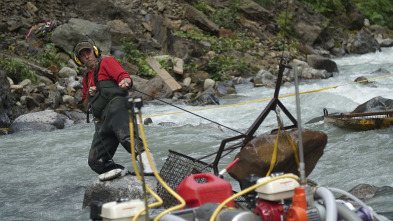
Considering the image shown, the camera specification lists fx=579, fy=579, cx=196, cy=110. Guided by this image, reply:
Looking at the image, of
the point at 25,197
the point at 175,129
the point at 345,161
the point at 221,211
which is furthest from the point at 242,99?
the point at 221,211

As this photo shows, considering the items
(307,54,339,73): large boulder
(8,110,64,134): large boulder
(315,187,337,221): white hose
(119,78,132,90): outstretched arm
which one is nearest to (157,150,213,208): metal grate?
(119,78,132,90): outstretched arm

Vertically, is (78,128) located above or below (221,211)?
below

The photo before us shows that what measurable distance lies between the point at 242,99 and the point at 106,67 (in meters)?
9.30

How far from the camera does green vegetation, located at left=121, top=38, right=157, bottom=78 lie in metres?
16.7

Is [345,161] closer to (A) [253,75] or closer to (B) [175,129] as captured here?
(B) [175,129]

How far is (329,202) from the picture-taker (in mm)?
3299

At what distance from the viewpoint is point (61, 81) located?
14.8m

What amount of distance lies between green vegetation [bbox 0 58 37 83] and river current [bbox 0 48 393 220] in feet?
9.78

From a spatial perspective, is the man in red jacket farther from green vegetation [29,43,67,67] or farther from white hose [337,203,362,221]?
green vegetation [29,43,67,67]

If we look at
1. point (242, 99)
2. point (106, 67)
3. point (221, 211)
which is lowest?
point (242, 99)

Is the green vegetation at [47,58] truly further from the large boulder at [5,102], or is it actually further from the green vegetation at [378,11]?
the green vegetation at [378,11]

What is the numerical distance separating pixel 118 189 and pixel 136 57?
1208 centimetres

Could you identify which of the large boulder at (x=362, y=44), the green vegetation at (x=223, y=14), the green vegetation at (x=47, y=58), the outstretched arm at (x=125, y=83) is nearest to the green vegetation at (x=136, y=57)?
the green vegetation at (x=47, y=58)

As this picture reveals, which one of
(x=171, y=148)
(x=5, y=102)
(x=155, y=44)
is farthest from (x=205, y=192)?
(x=155, y=44)
